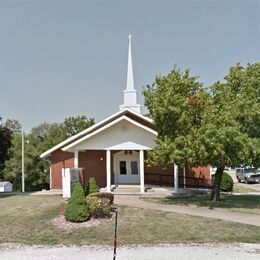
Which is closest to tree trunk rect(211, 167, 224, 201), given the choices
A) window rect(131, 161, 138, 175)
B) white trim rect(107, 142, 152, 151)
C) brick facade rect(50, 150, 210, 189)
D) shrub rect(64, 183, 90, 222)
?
white trim rect(107, 142, 152, 151)

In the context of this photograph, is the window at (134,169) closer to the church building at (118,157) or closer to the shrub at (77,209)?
the church building at (118,157)

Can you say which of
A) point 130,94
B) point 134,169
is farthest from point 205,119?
point 130,94

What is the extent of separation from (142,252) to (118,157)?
708 inches

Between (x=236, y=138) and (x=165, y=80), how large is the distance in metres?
4.40

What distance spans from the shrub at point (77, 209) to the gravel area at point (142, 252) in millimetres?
2533

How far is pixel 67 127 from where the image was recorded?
7038cm

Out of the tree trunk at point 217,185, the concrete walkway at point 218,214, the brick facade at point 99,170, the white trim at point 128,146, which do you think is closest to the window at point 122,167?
the brick facade at point 99,170

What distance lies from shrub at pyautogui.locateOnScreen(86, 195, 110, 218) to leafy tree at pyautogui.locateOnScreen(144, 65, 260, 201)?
420cm

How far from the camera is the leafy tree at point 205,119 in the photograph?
15.4m

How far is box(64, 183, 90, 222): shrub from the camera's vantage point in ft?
40.8

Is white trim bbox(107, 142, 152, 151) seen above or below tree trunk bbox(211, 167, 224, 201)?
above

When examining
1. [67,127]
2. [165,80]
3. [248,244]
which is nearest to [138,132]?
[165,80]

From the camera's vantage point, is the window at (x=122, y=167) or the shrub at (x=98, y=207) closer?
the shrub at (x=98, y=207)

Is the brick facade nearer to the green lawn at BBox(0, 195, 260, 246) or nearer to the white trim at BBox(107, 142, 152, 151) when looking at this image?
the white trim at BBox(107, 142, 152, 151)
